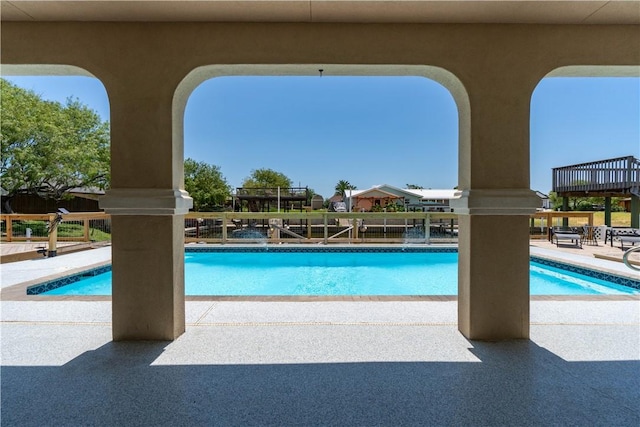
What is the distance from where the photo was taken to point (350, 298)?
15.5 ft

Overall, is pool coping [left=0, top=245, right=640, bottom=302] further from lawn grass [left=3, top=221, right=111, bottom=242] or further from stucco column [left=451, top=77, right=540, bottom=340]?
lawn grass [left=3, top=221, right=111, bottom=242]

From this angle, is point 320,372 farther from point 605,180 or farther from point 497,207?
point 605,180

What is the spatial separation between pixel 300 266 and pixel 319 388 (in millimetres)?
6463

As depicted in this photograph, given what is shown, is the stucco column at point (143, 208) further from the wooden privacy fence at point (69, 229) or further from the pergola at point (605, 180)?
the pergola at point (605, 180)

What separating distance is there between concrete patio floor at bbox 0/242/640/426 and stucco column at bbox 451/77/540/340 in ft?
0.89

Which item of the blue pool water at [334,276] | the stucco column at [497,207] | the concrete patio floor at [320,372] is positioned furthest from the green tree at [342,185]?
the stucco column at [497,207]

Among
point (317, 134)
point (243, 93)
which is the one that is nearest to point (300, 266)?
point (243, 93)

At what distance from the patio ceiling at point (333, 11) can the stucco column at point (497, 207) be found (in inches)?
21.0

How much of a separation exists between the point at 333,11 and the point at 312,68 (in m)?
0.54

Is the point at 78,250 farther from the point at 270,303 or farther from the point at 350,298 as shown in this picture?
the point at 350,298

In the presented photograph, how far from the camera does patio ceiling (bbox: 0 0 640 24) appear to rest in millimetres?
2762

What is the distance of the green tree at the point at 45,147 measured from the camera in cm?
1561

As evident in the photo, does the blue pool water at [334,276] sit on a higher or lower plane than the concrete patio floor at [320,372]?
lower

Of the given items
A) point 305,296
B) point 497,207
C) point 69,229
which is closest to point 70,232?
point 69,229
